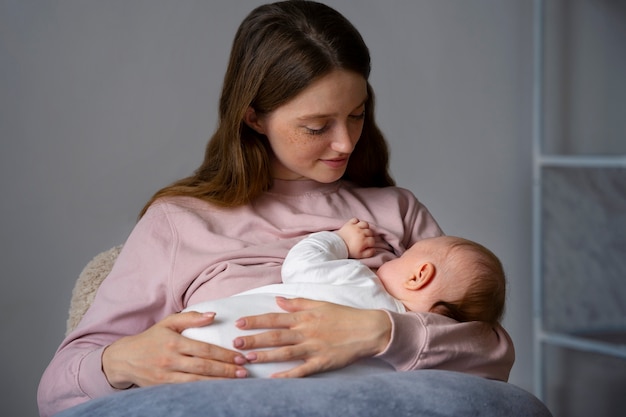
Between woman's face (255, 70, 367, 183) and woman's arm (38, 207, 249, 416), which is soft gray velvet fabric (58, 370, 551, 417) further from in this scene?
woman's face (255, 70, 367, 183)

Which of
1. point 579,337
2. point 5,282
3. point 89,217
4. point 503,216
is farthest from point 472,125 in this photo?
point 5,282

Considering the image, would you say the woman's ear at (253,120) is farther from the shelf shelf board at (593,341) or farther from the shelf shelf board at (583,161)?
the shelf shelf board at (593,341)

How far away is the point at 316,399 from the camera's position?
3.98ft

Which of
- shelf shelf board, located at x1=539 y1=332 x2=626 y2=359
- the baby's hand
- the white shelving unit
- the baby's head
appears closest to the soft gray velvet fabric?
the baby's head

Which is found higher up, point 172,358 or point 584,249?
point 172,358

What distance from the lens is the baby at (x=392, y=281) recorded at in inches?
61.9

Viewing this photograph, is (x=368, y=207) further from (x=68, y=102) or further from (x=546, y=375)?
(x=546, y=375)

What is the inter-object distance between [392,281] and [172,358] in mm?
461

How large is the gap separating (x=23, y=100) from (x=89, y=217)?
0.40 meters

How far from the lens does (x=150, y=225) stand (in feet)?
5.96

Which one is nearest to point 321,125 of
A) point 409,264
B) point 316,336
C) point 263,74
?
point 263,74

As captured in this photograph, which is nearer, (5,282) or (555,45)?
(5,282)

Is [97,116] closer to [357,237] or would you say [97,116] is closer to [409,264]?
[357,237]

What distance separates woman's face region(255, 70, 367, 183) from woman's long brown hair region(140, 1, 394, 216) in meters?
0.02
